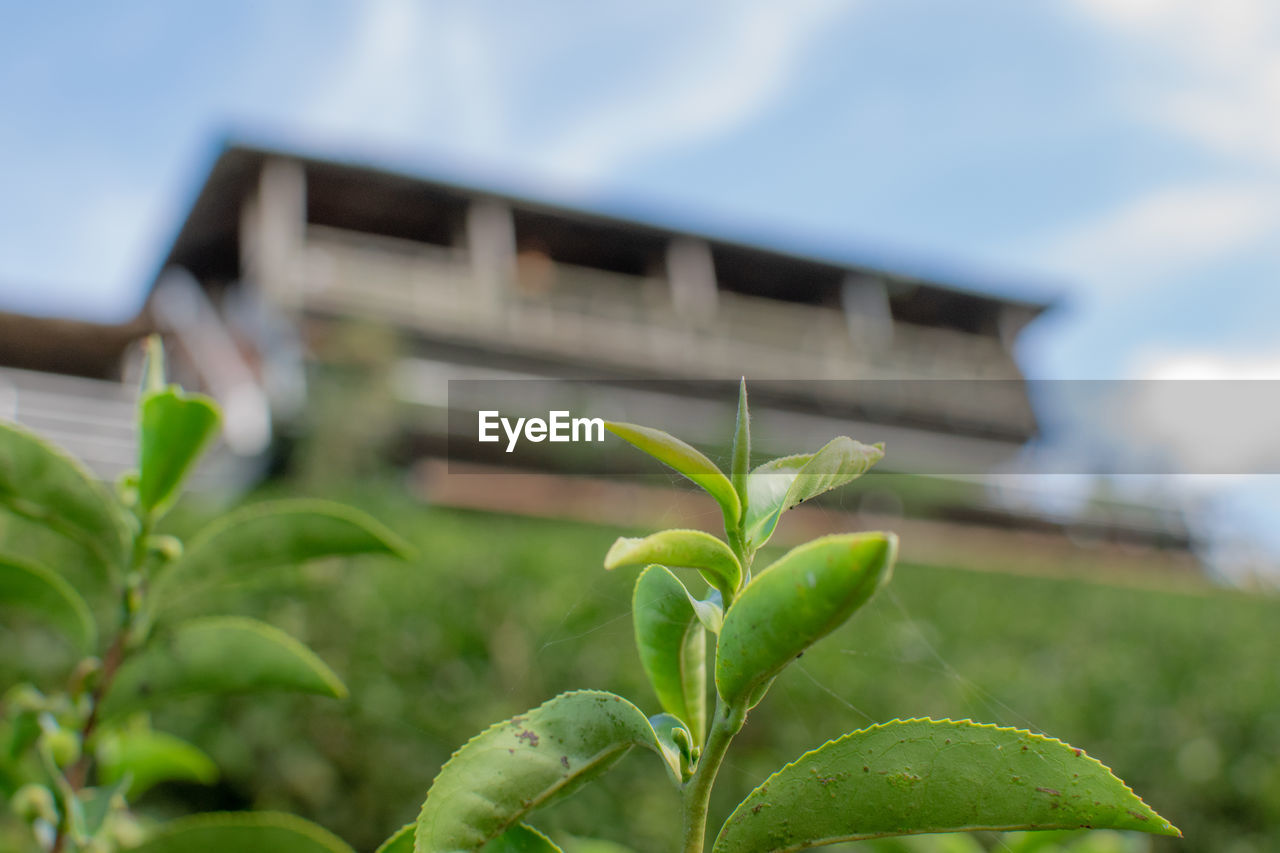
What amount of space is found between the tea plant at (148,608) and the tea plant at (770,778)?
30 centimetres

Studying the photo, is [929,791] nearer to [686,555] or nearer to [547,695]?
[686,555]

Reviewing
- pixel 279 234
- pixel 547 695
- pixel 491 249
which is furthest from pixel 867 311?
pixel 547 695

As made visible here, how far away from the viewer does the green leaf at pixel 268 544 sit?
2.27 feet

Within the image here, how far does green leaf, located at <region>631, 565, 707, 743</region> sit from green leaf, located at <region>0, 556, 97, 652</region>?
0.47 m

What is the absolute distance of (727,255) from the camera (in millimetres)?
12469

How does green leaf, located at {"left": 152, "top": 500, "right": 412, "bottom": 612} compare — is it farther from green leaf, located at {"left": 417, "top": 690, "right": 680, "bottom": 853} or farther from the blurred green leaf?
green leaf, located at {"left": 417, "top": 690, "right": 680, "bottom": 853}

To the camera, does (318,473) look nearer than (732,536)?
No

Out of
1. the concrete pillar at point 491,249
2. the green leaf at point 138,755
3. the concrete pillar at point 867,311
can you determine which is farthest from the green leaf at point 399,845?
the concrete pillar at point 867,311

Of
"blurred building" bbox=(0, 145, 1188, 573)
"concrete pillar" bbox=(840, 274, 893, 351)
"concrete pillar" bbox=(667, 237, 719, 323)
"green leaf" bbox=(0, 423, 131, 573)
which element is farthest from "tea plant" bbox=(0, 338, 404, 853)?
"concrete pillar" bbox=(840, 274, 893, 351)

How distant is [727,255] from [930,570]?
7.66 meters

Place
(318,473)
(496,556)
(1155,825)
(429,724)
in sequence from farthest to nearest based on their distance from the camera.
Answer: (318,473)
(496,556)
(429,724)
(1155,825)

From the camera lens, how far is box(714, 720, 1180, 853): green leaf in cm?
37

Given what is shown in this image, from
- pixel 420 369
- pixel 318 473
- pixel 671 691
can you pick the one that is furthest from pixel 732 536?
pixel 420 369

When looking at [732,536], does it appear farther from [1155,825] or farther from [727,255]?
[727,255]
